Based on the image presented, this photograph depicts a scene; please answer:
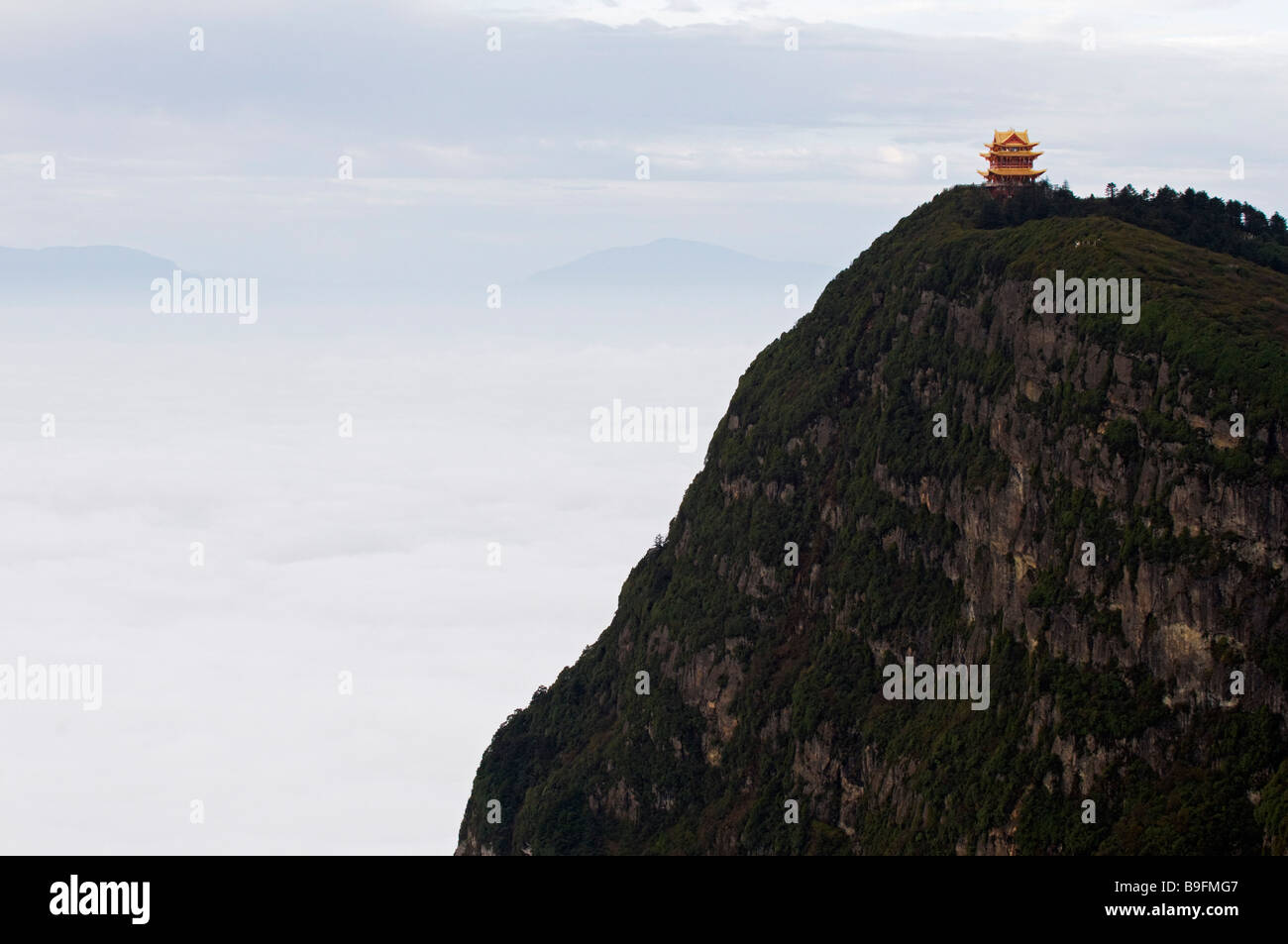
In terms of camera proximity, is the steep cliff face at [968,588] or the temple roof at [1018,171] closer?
the steep cliff face at [968,588]

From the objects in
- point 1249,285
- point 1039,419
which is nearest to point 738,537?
point 1039,419

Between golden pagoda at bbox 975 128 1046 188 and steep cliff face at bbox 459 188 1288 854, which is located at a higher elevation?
golden pagoda at bbox 975 128 1046 188

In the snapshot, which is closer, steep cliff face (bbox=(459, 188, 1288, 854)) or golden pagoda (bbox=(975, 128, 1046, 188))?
steep cliff face (bbox=(459, 188, 1288, 854))

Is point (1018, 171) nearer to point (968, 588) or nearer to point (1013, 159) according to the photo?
point (1013, 159)

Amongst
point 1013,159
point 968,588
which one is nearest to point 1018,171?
point 1013,159

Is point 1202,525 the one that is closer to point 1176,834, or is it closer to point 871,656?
point 1176,834
